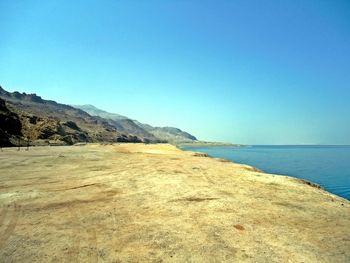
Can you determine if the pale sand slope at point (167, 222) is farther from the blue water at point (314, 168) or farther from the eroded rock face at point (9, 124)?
the eroded rock face at point (9, 124)

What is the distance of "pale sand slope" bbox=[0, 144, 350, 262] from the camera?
23.6 feet

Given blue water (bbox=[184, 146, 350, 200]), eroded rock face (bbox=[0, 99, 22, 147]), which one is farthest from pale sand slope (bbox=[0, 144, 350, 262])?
→ eroded rock face (bbox=[0, 99, 22, 147])

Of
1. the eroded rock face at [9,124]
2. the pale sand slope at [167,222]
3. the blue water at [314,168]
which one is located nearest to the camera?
the pale sand slope at [167,222]

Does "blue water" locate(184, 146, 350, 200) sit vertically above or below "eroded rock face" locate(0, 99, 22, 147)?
below

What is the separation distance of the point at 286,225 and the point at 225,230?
7.36 ft

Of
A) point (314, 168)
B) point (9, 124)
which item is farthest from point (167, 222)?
point (9, 124)

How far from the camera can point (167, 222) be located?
9359 millimetres

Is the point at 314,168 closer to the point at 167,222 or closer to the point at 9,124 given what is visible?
the point at 167,222

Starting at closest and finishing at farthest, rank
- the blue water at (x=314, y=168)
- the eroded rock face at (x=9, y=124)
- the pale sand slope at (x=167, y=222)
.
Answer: the pale sand slope at (x=167, y=222), the blue water at (x=314, y=168), the eroded rock face at (x=9, y=124)

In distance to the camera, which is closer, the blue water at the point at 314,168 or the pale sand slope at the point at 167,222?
the pale sand slope at the point at 167,222

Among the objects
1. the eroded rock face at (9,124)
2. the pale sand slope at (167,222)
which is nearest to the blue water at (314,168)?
the pale sand slope at (167,222)

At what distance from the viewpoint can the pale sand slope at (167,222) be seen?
7184mm

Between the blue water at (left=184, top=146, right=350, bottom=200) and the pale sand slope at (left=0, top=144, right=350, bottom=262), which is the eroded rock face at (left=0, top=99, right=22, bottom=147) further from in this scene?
the blue water at (left=184, top=146, right=350, bottom=200)

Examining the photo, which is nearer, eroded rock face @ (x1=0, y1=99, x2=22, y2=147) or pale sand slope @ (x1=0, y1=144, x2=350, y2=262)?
pale sand slope @ (x1=0, y1=144, x2=350, y2=262)
